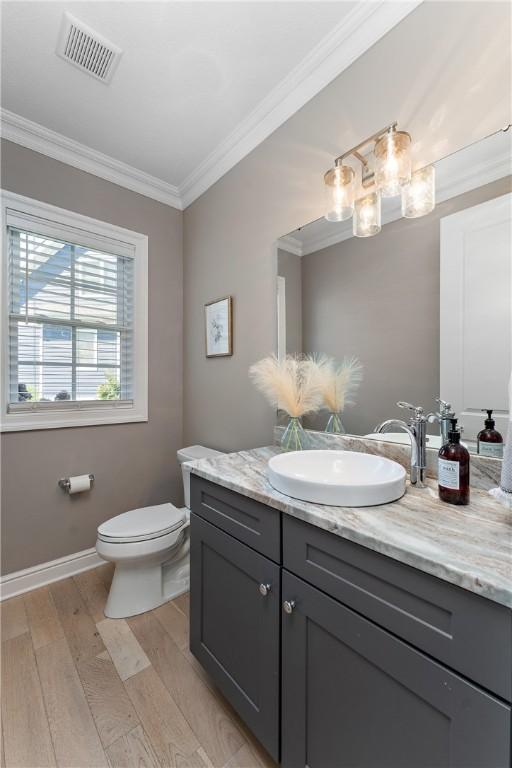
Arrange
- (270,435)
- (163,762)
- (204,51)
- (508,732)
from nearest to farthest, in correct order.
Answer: (508,732), (163,762), (204,51), (270,435)

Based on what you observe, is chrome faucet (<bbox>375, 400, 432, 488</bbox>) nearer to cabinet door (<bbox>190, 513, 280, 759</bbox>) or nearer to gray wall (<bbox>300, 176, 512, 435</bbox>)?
gray wall (<bbox>300, 176, 512, 435</bbox>)

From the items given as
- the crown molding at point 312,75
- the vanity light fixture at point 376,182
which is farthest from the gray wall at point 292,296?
the crown molding at point 312,75

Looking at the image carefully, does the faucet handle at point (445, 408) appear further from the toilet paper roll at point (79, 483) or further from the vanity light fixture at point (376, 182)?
the toilet paper roll at point (79, 483)

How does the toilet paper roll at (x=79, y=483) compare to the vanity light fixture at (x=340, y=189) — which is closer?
the vanity light fixture at (x=340, y=189)

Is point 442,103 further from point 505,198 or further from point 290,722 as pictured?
point 290,722

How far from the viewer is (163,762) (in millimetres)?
1048

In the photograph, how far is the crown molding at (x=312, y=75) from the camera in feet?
4.12

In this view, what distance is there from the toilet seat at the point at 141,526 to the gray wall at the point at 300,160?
1.73 feet

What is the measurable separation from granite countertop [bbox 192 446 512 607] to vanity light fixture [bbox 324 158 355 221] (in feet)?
3.69

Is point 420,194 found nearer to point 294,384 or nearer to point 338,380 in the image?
point 338,380

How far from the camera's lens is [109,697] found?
1.27 metres

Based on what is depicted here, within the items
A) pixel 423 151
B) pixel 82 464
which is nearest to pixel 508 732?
pixel 423 151

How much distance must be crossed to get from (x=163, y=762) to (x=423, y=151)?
2.21 meters

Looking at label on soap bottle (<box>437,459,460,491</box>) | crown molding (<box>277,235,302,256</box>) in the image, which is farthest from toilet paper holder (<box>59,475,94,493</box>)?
label on soap bottle (<box>437,459,460,491</box>)
